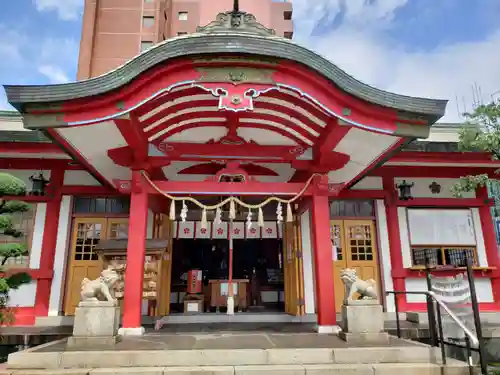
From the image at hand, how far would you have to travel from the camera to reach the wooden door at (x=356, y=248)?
30.7 feet

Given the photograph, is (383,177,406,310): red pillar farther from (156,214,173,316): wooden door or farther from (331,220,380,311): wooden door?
(156,214,173,316): wooden door

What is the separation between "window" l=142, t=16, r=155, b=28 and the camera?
33969 mm

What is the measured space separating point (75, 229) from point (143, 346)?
4.67 metres

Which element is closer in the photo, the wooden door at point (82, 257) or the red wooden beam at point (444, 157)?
the wooden door at point (82, 257)

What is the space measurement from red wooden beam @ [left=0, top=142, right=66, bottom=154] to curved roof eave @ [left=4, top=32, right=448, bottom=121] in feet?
8.52

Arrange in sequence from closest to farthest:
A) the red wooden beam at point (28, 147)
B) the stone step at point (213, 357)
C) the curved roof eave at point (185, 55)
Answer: the stone step at point (213, 357) < the curved roof eave at point (185, 55) < the red wooden beam at point (28, 147)

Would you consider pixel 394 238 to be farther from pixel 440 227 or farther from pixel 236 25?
pixel 236 25

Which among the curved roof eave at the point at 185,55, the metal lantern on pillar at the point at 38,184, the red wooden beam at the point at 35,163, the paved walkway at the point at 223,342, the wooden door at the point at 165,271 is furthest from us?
the red wooden beam at the point at 35,163

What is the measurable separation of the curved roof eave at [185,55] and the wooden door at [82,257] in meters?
4.05

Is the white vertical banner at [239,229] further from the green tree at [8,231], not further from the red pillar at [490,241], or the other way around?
the red pillar at [490,241]

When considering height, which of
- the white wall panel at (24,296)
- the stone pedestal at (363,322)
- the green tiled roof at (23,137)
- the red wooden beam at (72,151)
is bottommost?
the stone pedestal at (363,322)

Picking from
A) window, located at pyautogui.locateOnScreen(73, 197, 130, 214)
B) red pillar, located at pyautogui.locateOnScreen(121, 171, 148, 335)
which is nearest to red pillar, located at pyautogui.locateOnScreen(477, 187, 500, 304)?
red pillar, located at pyautogui.locateOnScreen(121, 171, 148, 335)

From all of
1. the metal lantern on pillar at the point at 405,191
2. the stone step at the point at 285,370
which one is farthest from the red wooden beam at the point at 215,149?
the metal lantern on pillar at the point at 405,191

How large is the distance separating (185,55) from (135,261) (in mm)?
3622
